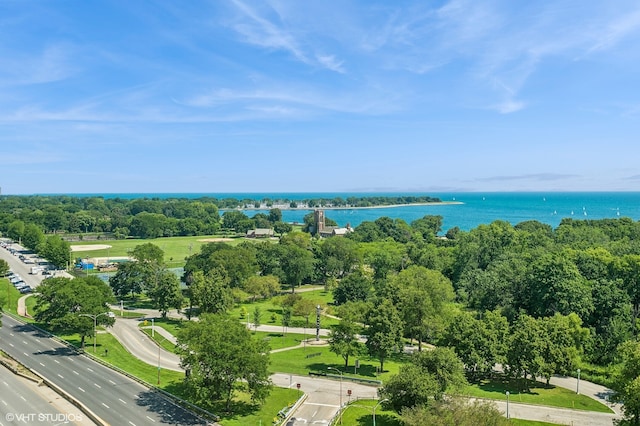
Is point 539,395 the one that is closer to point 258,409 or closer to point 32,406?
point 258,409

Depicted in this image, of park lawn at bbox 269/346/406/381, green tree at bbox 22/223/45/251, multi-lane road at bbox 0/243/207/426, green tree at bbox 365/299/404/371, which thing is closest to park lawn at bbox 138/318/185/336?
multi-lane road at bbox 0/243/207/426

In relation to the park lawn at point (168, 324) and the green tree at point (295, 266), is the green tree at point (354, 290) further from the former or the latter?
the park lawn at point (168, 324)

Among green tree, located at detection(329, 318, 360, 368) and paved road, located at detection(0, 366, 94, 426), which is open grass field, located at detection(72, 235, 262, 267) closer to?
paved road, located at detection(0, 366, 94, 426)

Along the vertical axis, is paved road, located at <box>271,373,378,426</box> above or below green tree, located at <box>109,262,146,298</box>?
below

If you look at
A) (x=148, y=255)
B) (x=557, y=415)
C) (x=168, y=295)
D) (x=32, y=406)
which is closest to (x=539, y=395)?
(x=557, y=415)

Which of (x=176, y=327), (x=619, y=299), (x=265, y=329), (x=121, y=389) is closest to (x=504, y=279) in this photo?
(x=619, y=299)
